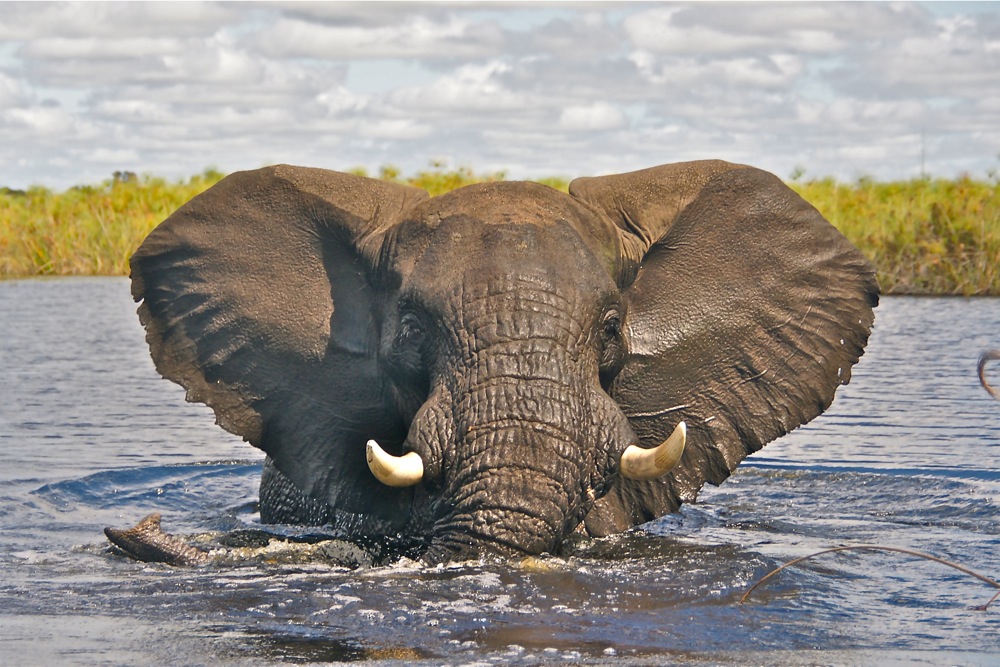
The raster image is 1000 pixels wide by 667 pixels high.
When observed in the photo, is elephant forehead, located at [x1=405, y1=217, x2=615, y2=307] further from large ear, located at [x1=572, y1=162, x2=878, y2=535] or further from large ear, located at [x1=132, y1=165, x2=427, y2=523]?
large ear, located at [x1=572, y1=162, x2=878, y2=535]

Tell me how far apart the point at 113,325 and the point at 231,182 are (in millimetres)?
15258

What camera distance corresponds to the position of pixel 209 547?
28.2ft

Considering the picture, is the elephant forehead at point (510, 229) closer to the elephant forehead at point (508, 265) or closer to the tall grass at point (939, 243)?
the elephant forehead at point (508, 265)

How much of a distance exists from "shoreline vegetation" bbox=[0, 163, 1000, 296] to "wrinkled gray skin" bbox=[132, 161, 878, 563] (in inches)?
579

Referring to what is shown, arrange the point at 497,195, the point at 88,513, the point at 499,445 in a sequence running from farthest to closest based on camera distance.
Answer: the point at 88,513 → the point at 497,195 → the point at 499,445

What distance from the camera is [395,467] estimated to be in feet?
22.3

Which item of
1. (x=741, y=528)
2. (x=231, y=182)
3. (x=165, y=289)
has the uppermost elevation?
(x=231, y=182)

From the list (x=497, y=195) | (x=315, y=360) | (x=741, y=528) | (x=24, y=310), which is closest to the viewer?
(x=497, y=195)

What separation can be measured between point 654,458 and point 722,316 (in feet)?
5.63

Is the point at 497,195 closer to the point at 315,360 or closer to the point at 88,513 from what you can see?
the point at 315,360

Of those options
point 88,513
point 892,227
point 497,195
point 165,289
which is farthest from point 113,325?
point 497,195

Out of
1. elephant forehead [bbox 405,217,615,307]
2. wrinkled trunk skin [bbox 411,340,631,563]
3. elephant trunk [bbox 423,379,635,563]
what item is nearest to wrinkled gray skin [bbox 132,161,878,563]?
elephant forehead [bbox 405,217,615,307]

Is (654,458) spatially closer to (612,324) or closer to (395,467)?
(612,324)

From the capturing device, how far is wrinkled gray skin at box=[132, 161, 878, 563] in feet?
24.2
